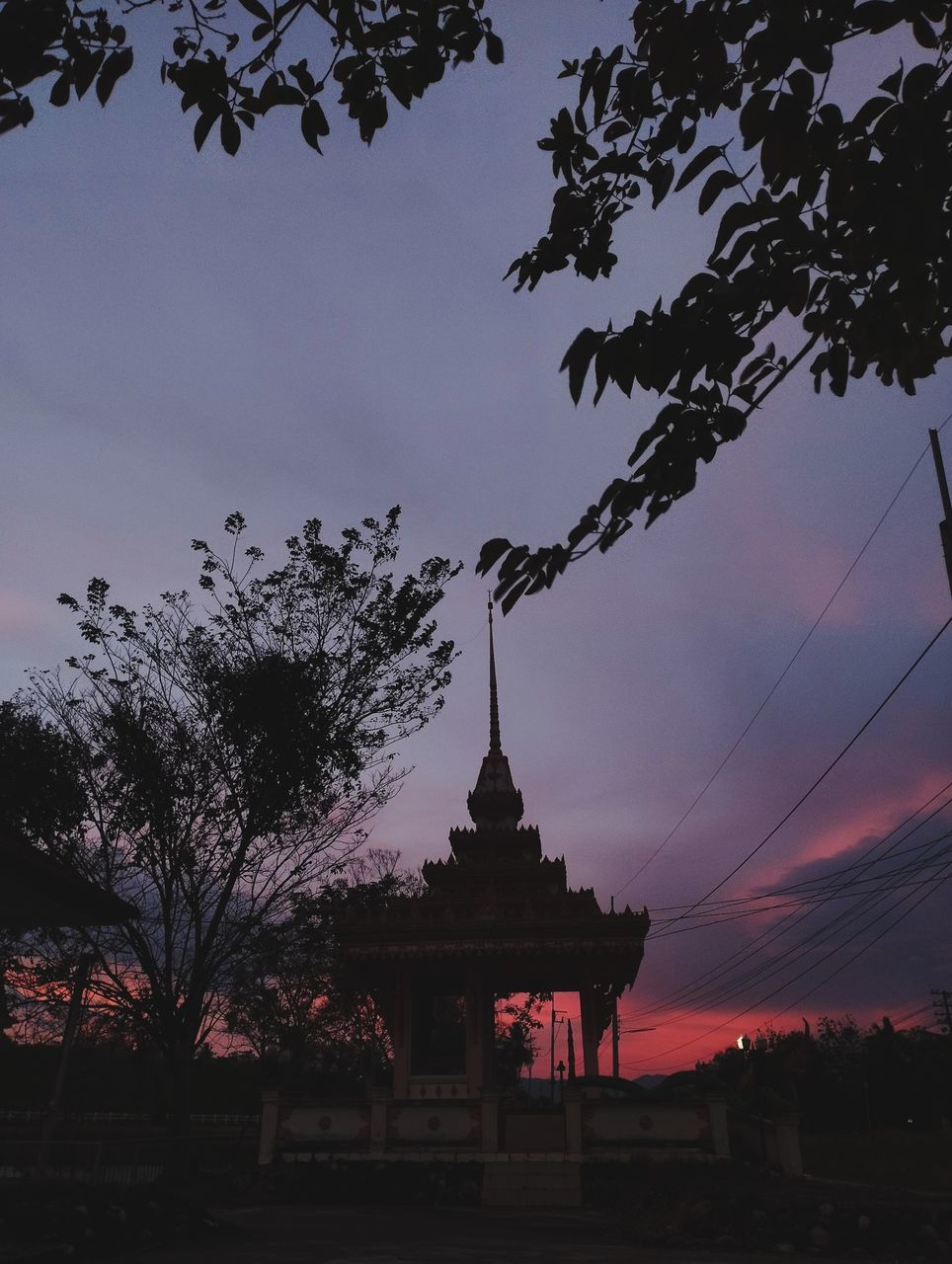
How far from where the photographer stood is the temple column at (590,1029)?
22.1 meters

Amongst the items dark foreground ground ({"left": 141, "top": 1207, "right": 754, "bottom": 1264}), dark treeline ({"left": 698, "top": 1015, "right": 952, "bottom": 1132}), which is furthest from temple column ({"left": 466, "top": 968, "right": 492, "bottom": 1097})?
dark treeline ({"left": 698, "top": 1015, "right": 952, "bottom": 1132})

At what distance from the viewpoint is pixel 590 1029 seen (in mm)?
23688

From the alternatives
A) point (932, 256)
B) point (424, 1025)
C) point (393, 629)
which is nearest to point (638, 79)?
point (932, 256)

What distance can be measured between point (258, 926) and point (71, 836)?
4294mm

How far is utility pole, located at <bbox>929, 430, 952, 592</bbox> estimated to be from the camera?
44.8 feet

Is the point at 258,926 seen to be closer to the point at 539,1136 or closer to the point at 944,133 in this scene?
the point at 539,1136

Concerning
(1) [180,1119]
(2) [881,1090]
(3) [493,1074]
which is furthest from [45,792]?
(2) [881,1090]

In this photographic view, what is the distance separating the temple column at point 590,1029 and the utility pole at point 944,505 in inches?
556

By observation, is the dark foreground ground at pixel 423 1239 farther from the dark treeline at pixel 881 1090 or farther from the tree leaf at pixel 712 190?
the dark treeline at pixel 881 1090

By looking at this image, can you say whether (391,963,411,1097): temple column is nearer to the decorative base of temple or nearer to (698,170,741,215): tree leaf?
the decorative base of temple

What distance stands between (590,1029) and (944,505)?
15.3m

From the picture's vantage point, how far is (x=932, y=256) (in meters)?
3.12

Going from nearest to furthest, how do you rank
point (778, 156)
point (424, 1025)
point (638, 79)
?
point (778, 156), point (638, 79), point (424, 1025)

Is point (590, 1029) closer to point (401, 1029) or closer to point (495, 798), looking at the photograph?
point (401, 1029)
